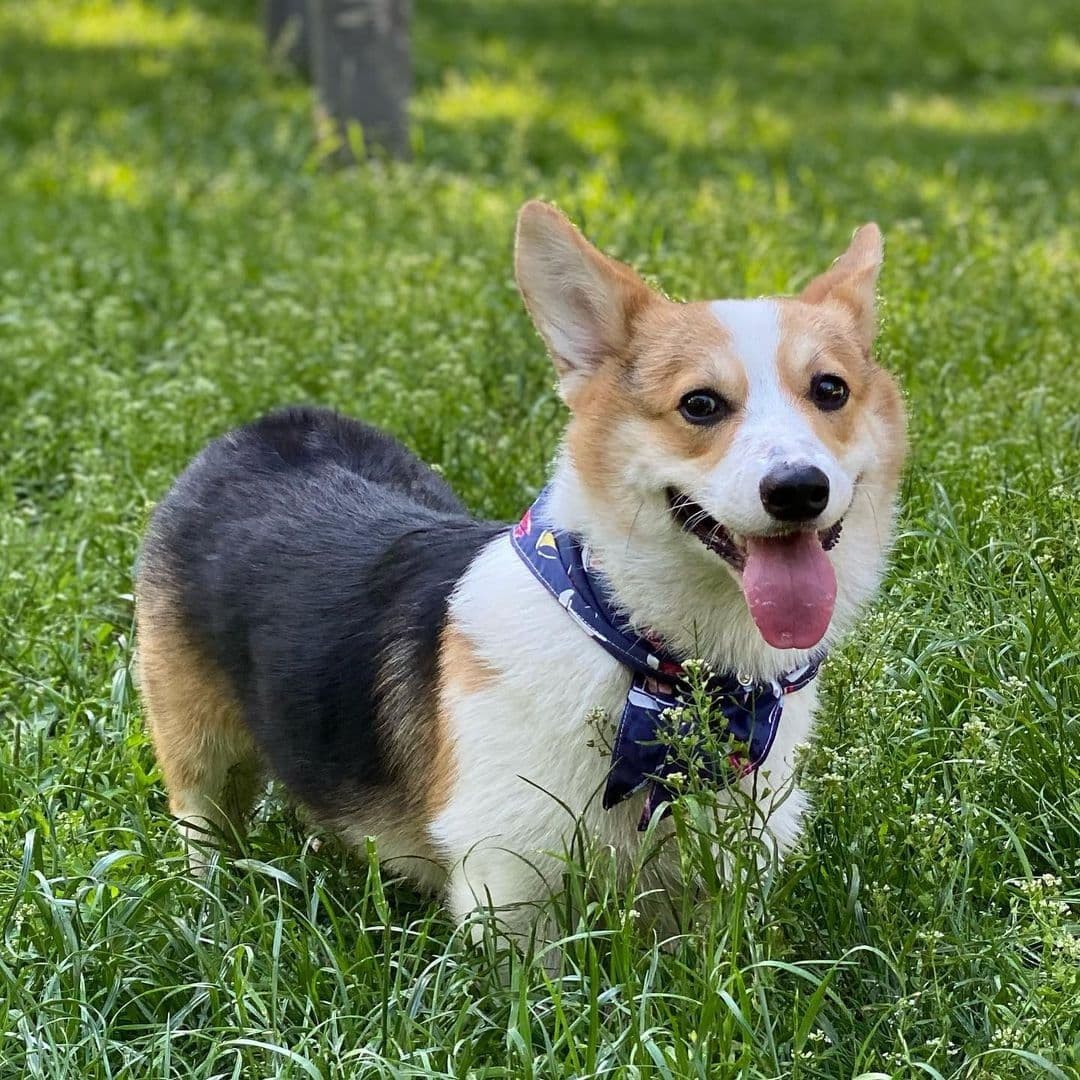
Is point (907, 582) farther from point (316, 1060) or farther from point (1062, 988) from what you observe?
point (316, 1060)

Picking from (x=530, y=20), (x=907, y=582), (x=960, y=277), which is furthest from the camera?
(x=530, y=20)

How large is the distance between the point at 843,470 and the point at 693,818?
69 cm

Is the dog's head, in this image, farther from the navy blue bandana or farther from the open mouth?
the navy blue bandana

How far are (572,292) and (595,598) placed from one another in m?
0.65

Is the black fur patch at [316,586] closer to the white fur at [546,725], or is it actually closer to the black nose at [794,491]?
the white fur at [546,725]

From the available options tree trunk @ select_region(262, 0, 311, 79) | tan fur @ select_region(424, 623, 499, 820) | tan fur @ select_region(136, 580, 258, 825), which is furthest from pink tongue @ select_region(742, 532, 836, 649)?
tree trunk @ select_region(262, 0, 311, 79)

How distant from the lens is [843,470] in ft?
9.98

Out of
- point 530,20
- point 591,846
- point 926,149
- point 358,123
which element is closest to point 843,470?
point 591,846

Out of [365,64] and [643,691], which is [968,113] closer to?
[365,64]

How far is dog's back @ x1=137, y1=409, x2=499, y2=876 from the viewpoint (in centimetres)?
345

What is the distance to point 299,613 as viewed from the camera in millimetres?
3580

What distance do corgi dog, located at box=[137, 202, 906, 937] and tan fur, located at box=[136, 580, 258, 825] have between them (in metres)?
0.13

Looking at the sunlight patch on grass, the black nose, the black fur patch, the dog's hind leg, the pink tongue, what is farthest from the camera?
the sunlight patch on grass

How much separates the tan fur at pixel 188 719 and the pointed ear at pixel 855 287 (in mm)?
1566
